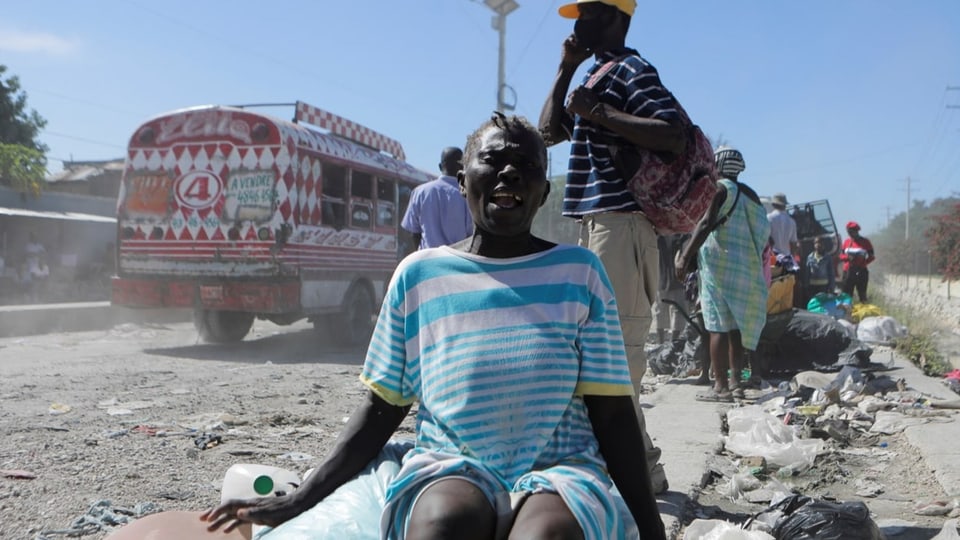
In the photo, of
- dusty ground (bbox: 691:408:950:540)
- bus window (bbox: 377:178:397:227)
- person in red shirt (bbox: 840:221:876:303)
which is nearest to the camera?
dusty ground (bbox: 691:408:950:540)

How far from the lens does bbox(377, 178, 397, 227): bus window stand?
1206 centimetres

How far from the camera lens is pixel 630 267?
3.14 meters

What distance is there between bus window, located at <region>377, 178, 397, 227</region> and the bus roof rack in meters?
0.73

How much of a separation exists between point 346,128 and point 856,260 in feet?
29.4

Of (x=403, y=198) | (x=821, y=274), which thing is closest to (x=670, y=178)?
(x=403, y=198)

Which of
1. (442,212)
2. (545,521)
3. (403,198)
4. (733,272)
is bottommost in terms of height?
(545,521)

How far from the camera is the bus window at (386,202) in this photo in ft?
39.6

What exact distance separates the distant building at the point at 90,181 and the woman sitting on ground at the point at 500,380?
2966cm

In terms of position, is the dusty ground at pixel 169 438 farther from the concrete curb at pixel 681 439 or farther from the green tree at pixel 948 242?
the green tree at pixel 948 242

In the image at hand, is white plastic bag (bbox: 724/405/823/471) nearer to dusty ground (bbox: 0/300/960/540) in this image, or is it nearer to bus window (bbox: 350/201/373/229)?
dusty ground (bbox: 0/300/960/540)

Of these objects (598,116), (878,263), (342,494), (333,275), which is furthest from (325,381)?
(878,263)

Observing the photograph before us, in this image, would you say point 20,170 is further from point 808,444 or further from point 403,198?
point 808,444

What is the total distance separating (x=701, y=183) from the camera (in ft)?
10.3

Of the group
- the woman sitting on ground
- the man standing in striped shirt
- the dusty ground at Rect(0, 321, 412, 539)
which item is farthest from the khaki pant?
the dusty ground at Rect(0, 321, 412, 539)
